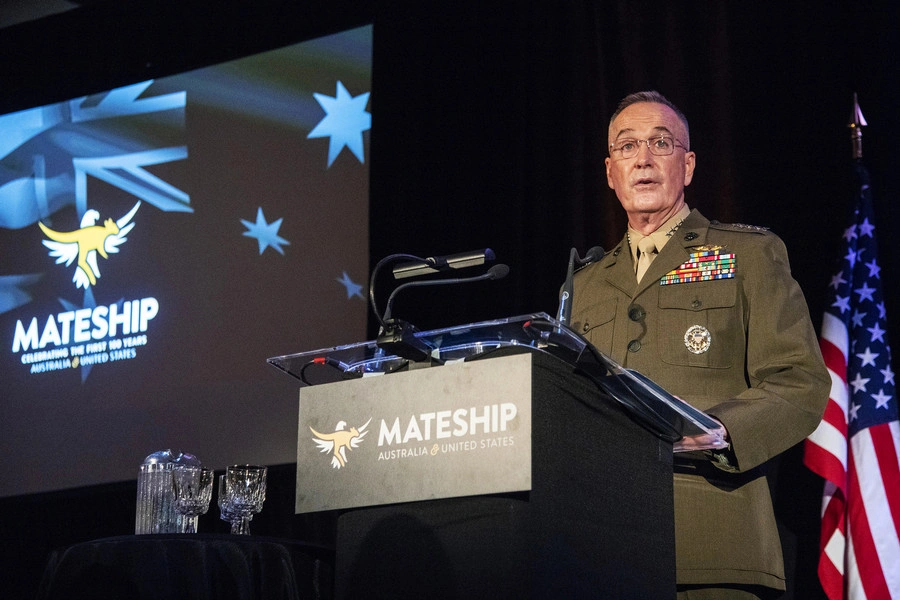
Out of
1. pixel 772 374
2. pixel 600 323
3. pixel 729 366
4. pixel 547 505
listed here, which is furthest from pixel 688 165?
pixel 547 505

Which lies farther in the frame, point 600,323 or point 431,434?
point 600,323

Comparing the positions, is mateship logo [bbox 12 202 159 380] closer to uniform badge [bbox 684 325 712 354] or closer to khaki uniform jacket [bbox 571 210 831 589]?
khaki uniform jacket [bbox 571 210 831 589]

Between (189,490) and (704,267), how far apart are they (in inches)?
58.1

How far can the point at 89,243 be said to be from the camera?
5.27 m

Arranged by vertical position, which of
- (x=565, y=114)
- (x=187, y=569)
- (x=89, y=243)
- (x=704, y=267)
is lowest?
(x=187, y=569)

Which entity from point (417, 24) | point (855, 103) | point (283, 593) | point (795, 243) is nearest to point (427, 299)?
point (417, 24)

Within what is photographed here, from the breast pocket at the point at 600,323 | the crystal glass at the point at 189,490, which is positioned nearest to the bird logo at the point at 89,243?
the crystal glass at the point at 189,490

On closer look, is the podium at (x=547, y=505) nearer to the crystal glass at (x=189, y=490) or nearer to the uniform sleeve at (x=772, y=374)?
the uniform sleeve at (x=772, y=374)

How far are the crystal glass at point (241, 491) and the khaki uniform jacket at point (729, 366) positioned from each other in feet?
3.30

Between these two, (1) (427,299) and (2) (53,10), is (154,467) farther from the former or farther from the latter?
(2) (53,10)

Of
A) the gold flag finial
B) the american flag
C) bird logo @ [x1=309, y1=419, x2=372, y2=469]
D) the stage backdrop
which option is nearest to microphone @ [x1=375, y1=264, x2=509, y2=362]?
bird logo @ [x1=309, y1=419, x2=372, y2=469]

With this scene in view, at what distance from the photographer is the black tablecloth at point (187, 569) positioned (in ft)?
7.66

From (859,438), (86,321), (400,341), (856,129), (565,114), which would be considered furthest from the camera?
(86,321)

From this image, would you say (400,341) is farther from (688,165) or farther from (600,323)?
(688,165)
